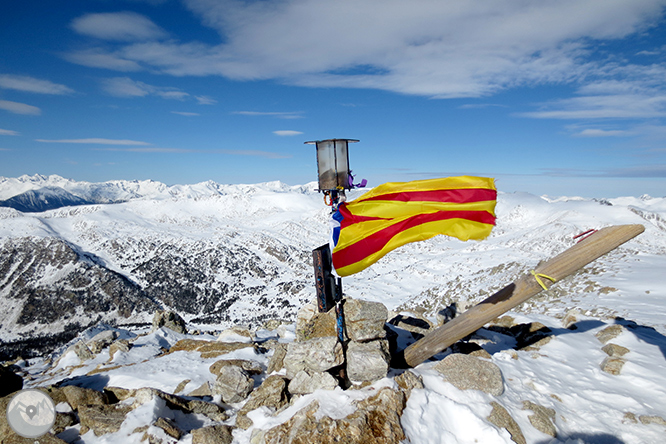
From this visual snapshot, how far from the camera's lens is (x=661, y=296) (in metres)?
25.5

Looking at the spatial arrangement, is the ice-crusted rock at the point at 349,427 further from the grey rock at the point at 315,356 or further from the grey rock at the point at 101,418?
the grey rock at the point at 101,418

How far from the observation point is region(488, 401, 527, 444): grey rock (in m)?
8.97

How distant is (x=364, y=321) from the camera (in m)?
11.4

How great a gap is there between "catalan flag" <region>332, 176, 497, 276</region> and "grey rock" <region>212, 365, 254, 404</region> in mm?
6064

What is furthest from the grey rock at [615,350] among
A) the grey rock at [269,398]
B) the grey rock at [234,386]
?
the grey rock at [234,386]

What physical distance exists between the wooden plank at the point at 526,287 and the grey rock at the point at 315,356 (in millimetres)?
3207

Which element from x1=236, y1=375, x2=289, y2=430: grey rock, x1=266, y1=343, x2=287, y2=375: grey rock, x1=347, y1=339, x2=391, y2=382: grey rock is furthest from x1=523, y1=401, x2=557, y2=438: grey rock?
x1=266, y1=343, x2=287, y2=375: grey rock

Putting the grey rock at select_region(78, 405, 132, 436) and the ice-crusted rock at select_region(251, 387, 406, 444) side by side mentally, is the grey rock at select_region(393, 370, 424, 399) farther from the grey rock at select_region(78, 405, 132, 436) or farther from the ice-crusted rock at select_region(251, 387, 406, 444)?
the grey rock at select_region(78, 405, 132, 436)

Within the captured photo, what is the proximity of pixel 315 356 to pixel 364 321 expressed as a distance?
219 centimetres

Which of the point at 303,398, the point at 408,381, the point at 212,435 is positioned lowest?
the point at 212,435

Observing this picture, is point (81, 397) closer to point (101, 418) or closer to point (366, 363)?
point (101, 418)

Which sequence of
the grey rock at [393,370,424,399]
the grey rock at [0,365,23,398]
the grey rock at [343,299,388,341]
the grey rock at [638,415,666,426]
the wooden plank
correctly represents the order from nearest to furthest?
the wooden plank → the grey rock at [638,415,666,426] → the grey rock at [393,370,424,399] → the grey rock at [343,299,388,341] → the grey rock at [0,365,23,398]

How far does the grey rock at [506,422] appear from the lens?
8.97 meters

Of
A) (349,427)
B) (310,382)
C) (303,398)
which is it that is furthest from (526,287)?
(303,398)
